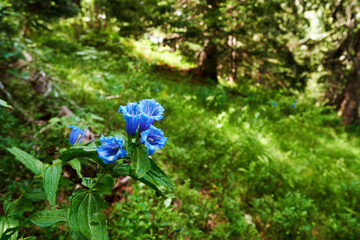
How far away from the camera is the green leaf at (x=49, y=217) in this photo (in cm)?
98

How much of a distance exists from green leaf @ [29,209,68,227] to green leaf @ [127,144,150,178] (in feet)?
1.70

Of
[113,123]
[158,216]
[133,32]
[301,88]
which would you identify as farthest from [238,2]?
[158,216]

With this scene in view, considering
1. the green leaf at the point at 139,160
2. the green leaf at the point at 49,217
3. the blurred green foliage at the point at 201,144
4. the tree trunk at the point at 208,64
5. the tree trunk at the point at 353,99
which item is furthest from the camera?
the tree trunk at the point at 208,64

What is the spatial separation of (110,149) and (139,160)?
0.11 metres

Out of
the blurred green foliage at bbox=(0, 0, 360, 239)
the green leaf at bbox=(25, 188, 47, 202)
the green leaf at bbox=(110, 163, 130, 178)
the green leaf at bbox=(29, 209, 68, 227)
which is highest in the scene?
the green leaf at bbox=(110, 163, 130, 178)

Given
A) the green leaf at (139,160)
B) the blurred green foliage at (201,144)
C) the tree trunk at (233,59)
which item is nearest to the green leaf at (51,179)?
the green leaf at (139,160)

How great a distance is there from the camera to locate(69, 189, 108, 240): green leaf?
0.81 meters

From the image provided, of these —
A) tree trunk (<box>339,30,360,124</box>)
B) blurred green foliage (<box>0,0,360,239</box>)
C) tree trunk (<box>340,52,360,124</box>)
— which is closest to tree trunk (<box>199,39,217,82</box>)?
blurred green foliage (<box>0,0,360,239</box>)

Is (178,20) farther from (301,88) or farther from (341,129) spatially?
(341,129)

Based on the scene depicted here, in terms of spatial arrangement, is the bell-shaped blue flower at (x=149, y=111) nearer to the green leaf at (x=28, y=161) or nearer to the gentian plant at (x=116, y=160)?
the gentian plant at (x=116, y=160)

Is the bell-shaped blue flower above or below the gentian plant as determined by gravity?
above

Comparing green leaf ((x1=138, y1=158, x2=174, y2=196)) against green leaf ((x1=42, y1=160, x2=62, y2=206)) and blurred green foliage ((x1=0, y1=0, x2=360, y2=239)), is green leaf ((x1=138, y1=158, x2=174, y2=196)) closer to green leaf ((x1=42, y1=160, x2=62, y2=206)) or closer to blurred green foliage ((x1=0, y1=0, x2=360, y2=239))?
blurred green foliage ((x1=0, y1=0, x2=360, y2=239))

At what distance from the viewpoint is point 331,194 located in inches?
125

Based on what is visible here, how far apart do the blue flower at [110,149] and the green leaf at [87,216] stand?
24 cm
